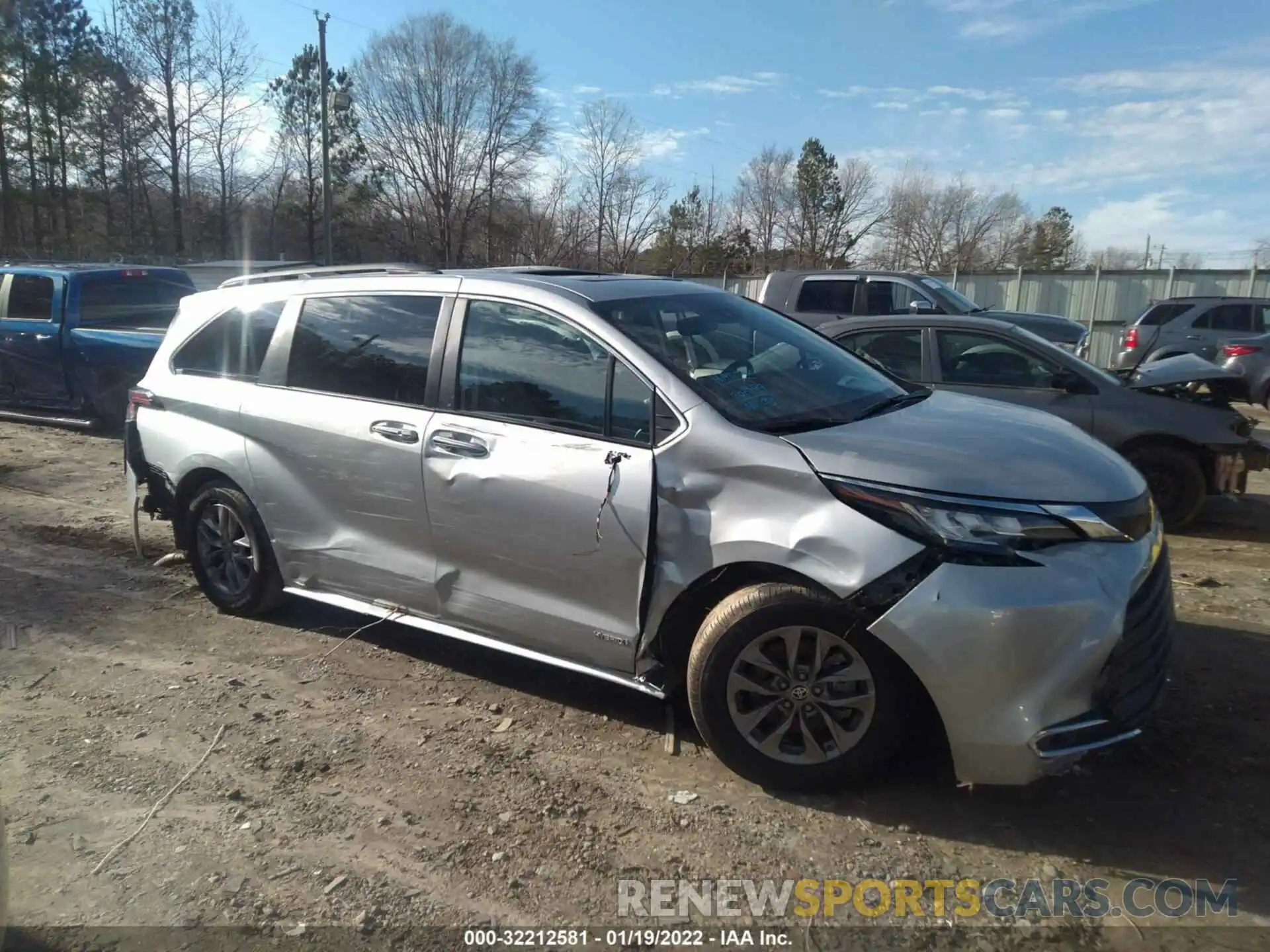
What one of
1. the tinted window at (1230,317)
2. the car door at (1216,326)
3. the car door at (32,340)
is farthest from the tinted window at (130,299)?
the tinted window at (1230,317)

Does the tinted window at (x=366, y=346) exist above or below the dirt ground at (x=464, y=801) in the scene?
above

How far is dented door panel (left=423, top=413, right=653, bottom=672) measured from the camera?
3512mm

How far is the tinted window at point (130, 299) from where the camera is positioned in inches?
433

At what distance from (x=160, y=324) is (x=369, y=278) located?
324 inches

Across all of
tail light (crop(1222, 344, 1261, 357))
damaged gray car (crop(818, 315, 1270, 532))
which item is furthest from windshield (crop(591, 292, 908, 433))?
tail light (crop(1222, 344, 1261, 357))

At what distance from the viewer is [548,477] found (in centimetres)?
365

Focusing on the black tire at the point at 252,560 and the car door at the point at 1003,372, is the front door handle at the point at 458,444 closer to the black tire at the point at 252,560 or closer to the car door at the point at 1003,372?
the black tire at the point at 252,560

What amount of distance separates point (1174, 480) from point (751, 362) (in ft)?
15.0

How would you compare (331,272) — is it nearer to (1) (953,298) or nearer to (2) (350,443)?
(2) (350,443)

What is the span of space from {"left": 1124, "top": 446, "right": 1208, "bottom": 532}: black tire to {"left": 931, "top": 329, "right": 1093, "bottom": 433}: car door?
0.47 m

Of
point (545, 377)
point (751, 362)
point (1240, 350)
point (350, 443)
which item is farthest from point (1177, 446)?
point (1240, 350)

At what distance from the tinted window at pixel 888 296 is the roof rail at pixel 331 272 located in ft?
Result: 25.2

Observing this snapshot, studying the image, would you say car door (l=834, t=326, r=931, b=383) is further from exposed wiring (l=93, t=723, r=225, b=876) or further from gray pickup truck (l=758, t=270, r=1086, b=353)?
exposed wiring (l=93, t=723, r=225, b=876)

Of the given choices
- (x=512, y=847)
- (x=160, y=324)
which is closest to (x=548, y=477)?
(x=512, y=847)
